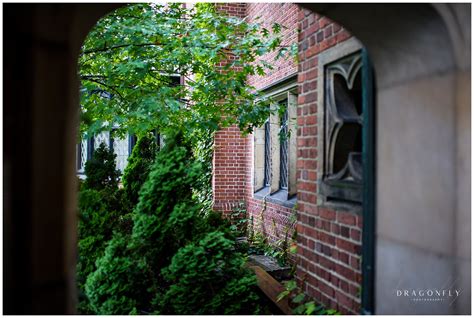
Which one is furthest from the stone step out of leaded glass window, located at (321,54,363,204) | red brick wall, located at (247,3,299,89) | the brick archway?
the brick archway

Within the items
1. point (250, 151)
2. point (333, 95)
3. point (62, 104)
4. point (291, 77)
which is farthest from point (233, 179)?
point (62, 104)

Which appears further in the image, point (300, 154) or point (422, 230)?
point (300, 154)

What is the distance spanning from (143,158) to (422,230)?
5135mm

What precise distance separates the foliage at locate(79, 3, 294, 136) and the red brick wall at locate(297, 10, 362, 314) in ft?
6.04

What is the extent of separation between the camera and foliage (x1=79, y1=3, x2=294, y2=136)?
586 cm

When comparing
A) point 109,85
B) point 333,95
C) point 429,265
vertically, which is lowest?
point 429,265

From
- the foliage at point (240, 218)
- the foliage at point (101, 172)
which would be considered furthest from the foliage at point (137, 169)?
the foliage at point (240, 218)

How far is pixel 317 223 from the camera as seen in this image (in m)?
3.83

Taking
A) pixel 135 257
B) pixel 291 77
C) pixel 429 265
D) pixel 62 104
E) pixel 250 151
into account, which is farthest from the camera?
pixel 250 151

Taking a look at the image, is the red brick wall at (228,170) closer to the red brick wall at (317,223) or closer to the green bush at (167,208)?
the green bush at (167,208)

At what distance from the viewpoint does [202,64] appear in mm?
6484

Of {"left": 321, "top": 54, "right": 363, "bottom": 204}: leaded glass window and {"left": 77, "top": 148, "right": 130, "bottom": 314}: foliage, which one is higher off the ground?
{"left": 321, "top": 54, "right": 363, "bottom": 204}: leaded glass window

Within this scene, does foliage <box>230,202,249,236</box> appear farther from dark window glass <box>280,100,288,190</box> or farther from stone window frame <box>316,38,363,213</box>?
stone window frame <box>316,38,363,213</box>

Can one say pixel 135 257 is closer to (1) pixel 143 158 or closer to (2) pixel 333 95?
(2) pixel 333 95
